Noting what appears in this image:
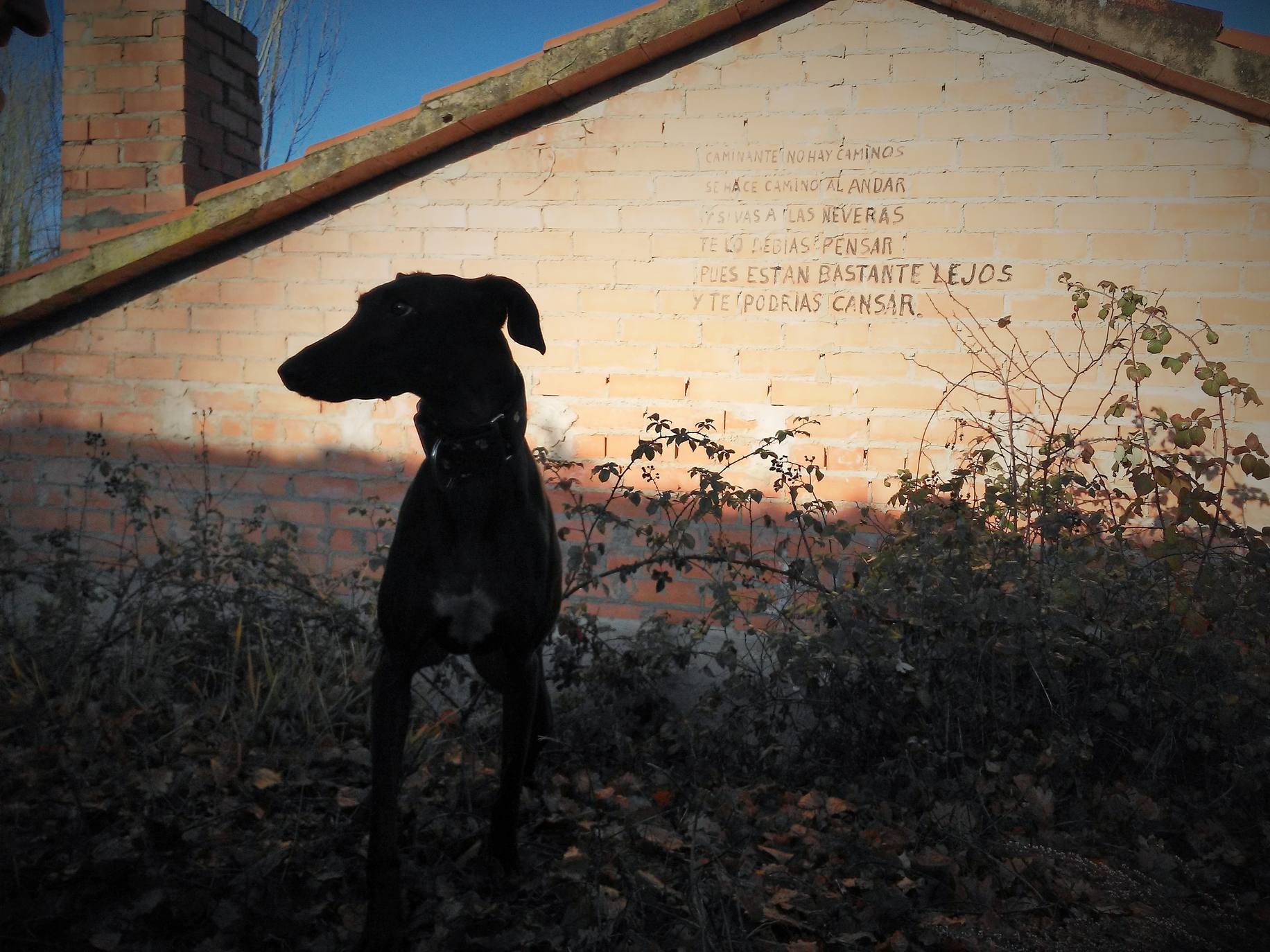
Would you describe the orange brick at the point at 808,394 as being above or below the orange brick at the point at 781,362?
below

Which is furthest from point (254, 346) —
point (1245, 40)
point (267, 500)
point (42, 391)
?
point (1245, 40)

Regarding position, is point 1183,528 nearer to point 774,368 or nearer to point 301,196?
point 774,368

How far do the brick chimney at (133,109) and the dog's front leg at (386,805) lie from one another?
4111mm

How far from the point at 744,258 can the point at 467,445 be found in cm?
277

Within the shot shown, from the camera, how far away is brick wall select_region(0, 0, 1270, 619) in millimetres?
4125

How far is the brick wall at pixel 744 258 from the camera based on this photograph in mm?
4125

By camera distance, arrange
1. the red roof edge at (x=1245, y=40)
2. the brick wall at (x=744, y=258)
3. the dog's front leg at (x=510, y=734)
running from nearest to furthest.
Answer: the dog's front leg at (x=510, y=734) → the red roof edge at (x=1245, y=40) → the brick wall at (x=744, y=258)

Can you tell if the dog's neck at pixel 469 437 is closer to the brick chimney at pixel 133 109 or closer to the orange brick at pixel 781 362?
the orange brick at pixel 781 362

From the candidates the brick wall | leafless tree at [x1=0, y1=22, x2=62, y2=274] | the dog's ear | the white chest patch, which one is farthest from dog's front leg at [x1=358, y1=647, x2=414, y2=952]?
leafless tree at [x1=0, y1=22, x2=62, y2=274]

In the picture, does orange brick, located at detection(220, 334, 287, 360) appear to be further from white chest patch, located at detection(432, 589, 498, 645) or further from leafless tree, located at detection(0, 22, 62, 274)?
leafless tree, located at detection(0, 22, 62, 274)

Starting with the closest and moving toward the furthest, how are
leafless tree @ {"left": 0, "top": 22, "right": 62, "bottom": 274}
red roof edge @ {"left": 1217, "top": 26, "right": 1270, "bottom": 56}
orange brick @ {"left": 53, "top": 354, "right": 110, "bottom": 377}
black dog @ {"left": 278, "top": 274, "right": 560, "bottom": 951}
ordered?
1. black dog @ {"left": 278, "top": 274, "right": 560, "bottom": 951}
2. red roof edge @ {"left": 1217, "top": 26, "right": 1270, "bottom": 56}
3. orange brick @ {"left": 53, "top": 354, "right": 110, "bottom": 377}
4. leafless tree @ {"left": 0, "top": 22, "right": 62, "bottom": 274}

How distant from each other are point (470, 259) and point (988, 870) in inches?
142

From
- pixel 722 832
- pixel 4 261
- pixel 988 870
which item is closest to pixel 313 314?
pixel 722 832

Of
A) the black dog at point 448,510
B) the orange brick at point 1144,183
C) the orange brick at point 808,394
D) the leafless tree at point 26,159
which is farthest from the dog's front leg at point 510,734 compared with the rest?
the leafless tree at point 26,159
